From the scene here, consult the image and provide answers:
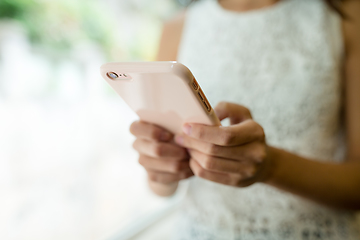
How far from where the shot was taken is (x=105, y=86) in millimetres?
736

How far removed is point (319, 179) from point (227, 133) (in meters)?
0.24

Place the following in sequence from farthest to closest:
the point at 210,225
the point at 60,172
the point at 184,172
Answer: the point at 60,172 → the point at 210,225 → the point at 184,172

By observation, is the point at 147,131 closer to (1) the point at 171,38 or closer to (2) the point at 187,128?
(2) the point at 187,128

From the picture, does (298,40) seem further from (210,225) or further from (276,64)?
(210,225)

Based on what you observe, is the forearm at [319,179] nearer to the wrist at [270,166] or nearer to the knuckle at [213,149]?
the wrist at [270,166]

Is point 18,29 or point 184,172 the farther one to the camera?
point 18,29

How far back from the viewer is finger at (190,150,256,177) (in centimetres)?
30

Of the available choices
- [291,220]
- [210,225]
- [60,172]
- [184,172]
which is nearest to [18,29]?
[60,172]

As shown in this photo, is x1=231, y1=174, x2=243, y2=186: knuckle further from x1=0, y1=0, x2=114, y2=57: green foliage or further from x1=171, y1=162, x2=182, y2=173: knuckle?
x1=0, y1=0, x2=114, y2=57: green foliage

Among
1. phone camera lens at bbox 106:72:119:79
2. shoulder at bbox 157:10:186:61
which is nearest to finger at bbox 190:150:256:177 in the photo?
phone camera lens at bbox 106:72:119:79

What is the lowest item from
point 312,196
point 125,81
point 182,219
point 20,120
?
point 182,219

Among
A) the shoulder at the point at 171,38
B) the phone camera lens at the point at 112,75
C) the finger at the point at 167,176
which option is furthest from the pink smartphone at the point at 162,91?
the shoulder at the point at 171,38

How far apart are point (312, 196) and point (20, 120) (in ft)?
2.05

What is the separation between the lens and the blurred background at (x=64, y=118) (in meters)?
0.52
